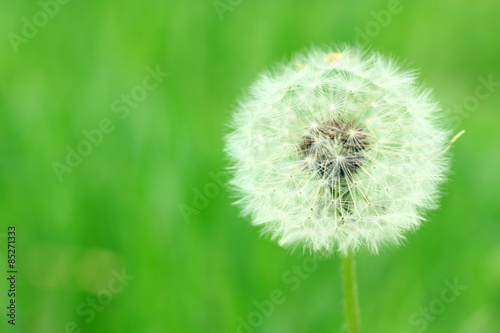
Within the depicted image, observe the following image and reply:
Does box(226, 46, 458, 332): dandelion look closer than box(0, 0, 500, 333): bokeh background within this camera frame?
Yes

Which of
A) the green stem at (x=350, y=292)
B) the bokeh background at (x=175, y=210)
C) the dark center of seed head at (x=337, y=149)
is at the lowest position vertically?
the green stem at (x=350, y=292)

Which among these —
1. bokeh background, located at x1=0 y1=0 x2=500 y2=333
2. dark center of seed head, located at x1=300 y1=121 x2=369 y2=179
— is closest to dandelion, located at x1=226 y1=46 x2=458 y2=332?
dark center of seed head, located at x1=300 y1=121 x2=369 y2=179

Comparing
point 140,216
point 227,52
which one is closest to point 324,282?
point 140,216

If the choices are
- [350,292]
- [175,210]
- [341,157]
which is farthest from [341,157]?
[175,210]

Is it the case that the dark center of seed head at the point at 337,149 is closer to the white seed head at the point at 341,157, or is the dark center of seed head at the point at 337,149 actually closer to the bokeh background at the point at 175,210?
the white seed head at the point at 341,157

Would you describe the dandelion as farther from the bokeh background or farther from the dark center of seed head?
the bokeh background

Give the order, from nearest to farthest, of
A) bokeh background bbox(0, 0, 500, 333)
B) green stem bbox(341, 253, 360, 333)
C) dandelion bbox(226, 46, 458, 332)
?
green stem bbox(341, 253, 360, 333)
dandelion bbox(226, 46, 458, 332)
bokeh background bbox(0, 0, 500, 333)

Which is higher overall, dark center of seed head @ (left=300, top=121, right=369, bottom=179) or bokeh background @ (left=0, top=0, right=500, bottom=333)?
bokeh background @ (left=0, top=0, right=500, bottom=333)

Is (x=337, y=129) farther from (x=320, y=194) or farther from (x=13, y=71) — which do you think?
(x=13, y=71)

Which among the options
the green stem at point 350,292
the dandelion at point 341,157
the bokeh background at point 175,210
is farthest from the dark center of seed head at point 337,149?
the bokeh background at point 175,210
